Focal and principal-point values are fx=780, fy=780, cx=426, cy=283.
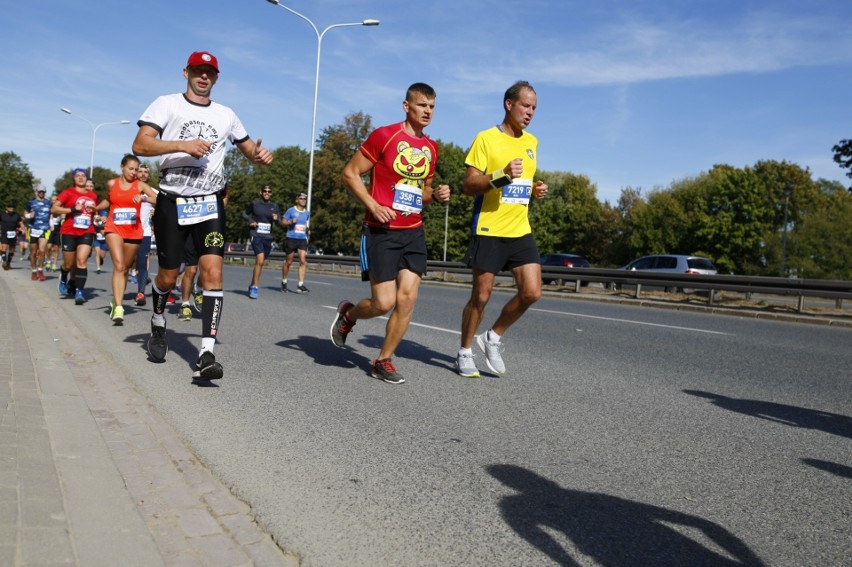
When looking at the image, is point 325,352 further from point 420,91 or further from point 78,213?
point 78,213

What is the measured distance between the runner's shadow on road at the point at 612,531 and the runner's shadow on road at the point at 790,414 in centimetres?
217

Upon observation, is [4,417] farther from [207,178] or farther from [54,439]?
[207,178]

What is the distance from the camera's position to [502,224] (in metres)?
6.15

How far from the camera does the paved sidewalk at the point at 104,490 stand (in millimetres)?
2506

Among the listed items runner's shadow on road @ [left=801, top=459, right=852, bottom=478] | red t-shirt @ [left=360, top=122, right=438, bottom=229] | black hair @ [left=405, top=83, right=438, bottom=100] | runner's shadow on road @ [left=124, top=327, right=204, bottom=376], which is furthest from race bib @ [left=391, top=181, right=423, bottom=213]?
runner's shadow on road @ [left=801, top=459, right=852, bottom=478]

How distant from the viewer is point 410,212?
5809mm

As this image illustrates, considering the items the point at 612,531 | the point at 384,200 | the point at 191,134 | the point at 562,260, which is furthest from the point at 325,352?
the point at 562,260

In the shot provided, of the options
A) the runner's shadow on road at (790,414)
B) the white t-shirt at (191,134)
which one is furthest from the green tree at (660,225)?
the white t-shirt at (191,134)

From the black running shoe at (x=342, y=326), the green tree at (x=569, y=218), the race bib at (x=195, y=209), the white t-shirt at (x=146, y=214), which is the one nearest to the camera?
the race bib at (x=195, y=209)

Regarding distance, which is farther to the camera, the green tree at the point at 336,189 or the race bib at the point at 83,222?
the green tree at the point at 336,189

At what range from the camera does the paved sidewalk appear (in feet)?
8.22

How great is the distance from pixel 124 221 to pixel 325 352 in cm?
379

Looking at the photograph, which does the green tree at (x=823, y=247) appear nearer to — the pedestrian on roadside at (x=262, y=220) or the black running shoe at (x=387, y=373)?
the pedestrian on roadside at (x=262, y=220)

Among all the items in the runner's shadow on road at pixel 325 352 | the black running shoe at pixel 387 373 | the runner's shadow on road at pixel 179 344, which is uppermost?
the black running shoe at pixel 387 373
